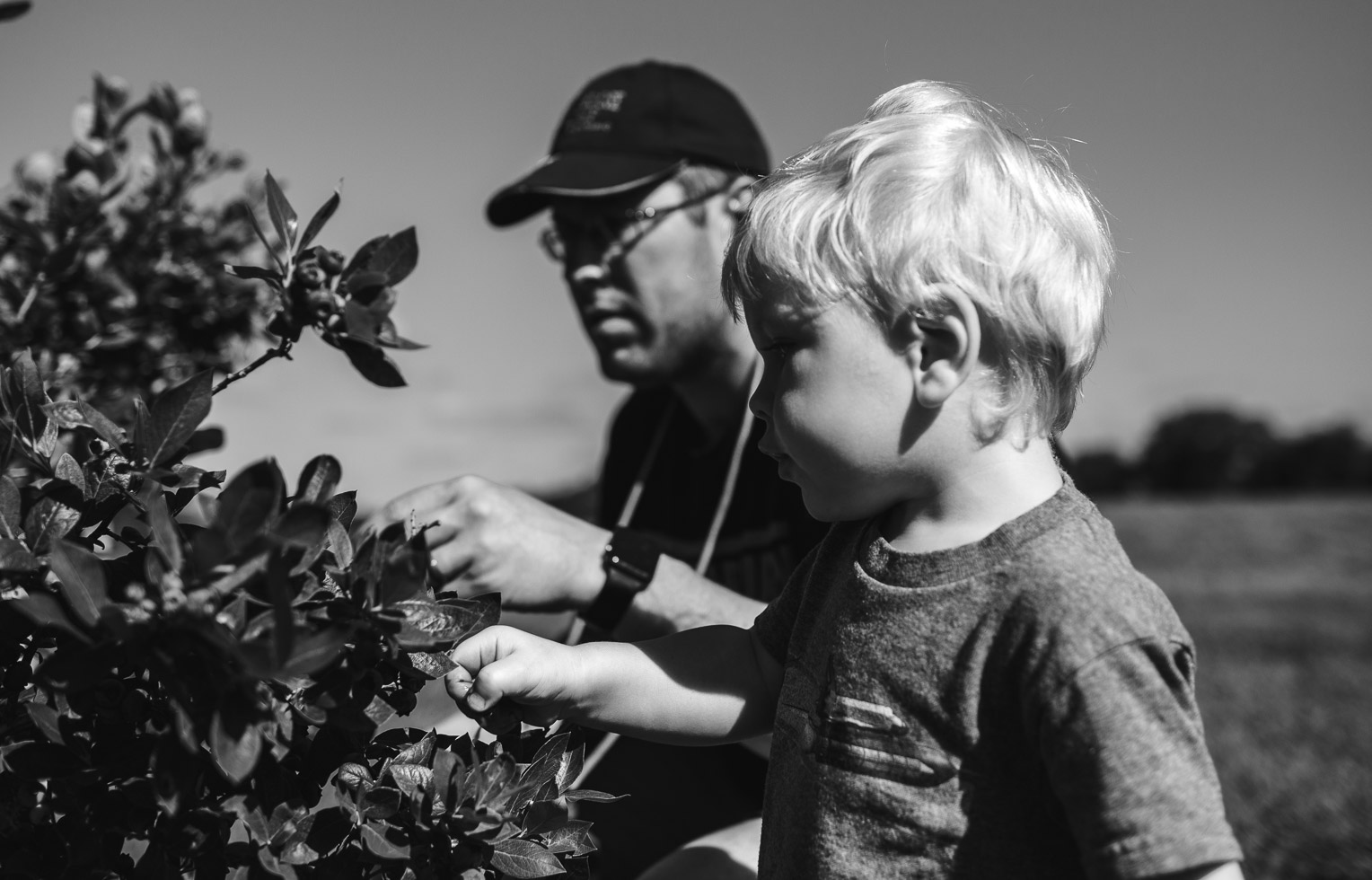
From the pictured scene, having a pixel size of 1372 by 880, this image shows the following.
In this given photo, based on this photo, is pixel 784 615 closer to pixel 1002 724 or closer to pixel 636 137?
pixel 1002 724

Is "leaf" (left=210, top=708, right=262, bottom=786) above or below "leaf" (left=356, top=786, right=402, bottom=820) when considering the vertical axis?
above

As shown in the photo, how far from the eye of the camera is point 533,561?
7.11 feet

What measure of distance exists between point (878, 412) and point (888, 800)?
49 centimetres

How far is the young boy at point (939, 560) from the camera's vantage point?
49.8 inches

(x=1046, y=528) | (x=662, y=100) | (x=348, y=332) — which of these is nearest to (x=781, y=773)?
(x=1046, y=528)

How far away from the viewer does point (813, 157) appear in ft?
5.30

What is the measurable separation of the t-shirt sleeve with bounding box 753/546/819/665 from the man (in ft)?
1.78

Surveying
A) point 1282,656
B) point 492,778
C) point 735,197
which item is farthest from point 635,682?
point 1282,656

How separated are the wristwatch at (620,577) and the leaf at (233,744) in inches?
50.1

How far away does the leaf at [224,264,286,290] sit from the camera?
1322 mm

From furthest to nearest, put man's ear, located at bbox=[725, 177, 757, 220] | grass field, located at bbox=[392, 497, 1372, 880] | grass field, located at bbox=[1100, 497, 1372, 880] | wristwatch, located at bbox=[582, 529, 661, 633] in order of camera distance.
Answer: grass field, located at bbox=[1100, 497, 1372, 880] < grass field, located at bbox=[392, 497, 1372, 880] < man's ear, located at bbox=[725, 177, 757, 220] < wristwatch, located at bbox=[582, 529, 661, 633]

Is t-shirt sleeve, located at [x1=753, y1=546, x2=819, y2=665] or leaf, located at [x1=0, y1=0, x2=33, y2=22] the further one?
t-shirt sleeve, located at [x1=753, y1=546, x2=819, y2=665]

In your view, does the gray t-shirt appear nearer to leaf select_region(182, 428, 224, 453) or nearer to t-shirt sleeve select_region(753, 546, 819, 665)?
t-shirt sleeve select_region(753, 546, 819, 665)

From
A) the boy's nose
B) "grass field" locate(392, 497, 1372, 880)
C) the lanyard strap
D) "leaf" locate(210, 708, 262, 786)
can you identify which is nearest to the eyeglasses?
the lanyard strap
